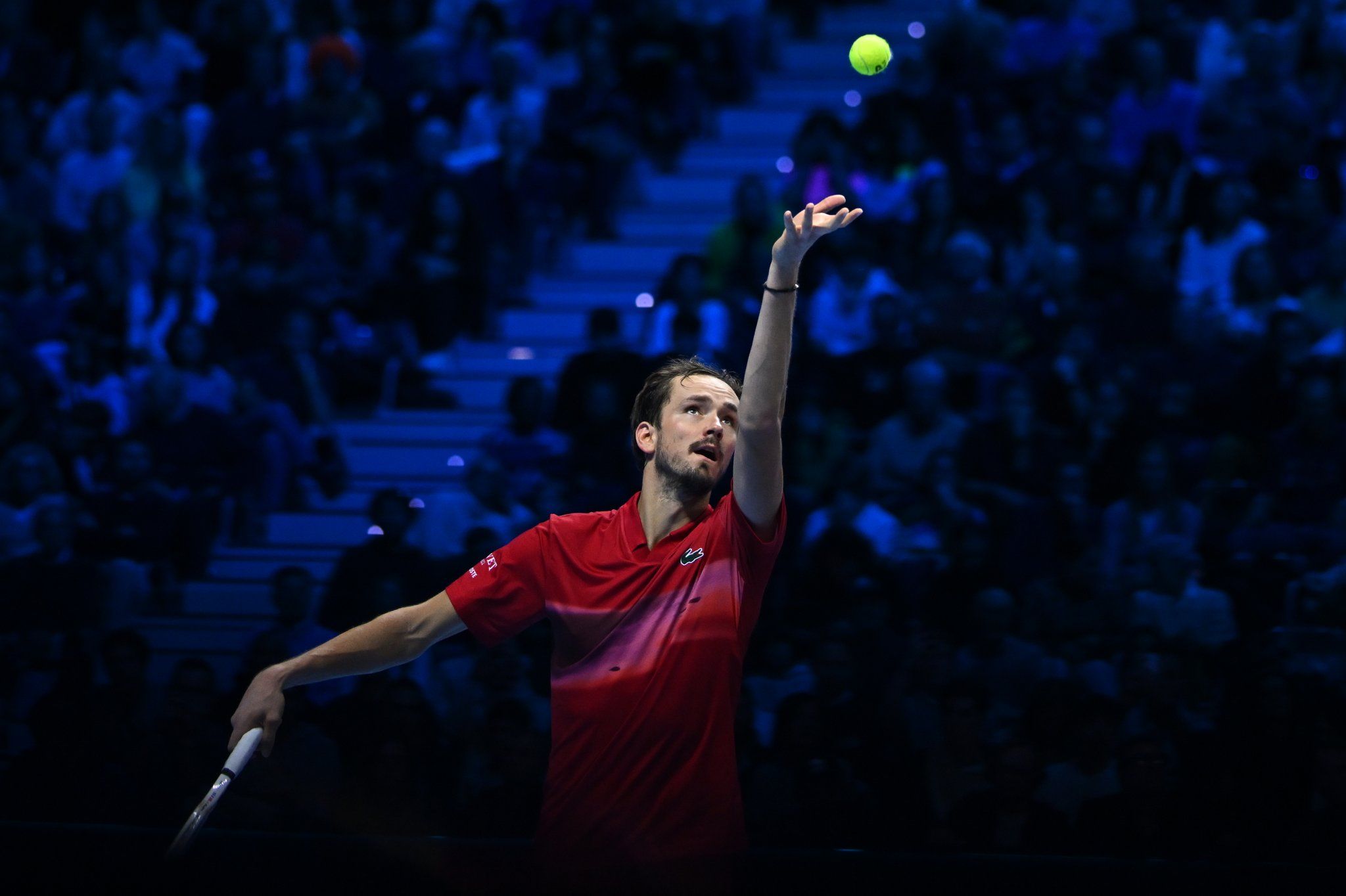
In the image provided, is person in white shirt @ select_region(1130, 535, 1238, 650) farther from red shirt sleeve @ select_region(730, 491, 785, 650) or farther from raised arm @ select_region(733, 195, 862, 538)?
raised arm @ select_region(733, 195, 862, 538)

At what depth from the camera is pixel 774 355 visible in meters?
3.42

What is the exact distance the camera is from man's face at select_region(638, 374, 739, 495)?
386 centimetres

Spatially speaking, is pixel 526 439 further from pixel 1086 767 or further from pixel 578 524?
pixel 578 524

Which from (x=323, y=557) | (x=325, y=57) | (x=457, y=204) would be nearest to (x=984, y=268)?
(x=457, y=204)

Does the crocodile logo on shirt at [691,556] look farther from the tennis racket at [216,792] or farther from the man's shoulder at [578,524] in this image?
the tennis racket at [216,792]

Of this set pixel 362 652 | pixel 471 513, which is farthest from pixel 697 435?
pixel 471 513

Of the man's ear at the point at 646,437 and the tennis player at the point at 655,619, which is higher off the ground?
the man's ear at the point at 646,437

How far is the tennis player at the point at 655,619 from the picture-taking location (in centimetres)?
352

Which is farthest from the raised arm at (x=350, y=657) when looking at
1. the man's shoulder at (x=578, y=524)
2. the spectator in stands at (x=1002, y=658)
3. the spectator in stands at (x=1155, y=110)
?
the spectator in stands at (x=1155, y=110)

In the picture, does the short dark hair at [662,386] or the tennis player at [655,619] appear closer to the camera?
the tennis player at [655,619]

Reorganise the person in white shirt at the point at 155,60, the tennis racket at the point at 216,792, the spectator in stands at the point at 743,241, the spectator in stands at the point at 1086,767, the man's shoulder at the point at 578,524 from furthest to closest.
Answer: the person in white shirt at the point at 155,60
the spectator in stands at the point at 743,241
the spectator in stands at the point at 1086,767
the man's shoulder at the point at 578,524
the tennis racket at the point at 216,792

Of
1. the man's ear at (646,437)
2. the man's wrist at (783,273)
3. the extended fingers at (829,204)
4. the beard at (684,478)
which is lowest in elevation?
the beard at (684,478)

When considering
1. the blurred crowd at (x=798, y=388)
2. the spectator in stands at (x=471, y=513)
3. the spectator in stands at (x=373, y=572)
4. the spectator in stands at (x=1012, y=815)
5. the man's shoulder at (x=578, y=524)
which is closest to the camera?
the man's shoulder at (x=578, y=524)

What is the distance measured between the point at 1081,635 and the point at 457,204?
5243 mm
